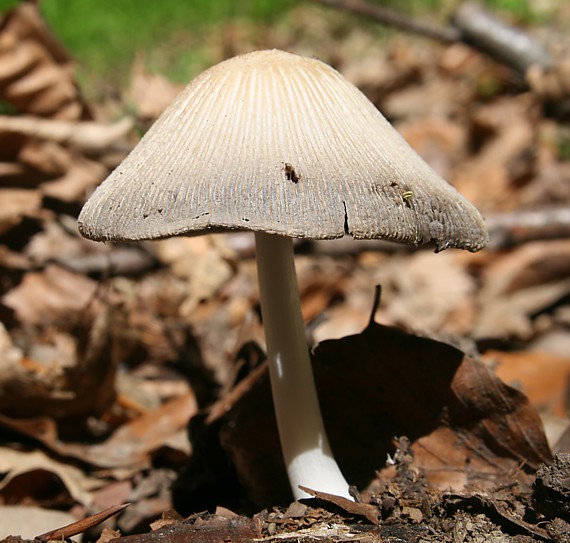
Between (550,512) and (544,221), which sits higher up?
(544,221)

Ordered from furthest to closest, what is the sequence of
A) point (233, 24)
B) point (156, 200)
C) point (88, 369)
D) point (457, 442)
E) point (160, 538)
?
point (233, 24) → point (88, 369) → point (457, 442) → point (160, 538) → point (156, 200)

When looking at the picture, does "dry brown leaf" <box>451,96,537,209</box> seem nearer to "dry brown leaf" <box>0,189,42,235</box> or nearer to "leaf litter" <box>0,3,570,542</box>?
"leaf litter" <box>0,3,570,542</box>

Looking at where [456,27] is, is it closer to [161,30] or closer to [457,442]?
[161,30]

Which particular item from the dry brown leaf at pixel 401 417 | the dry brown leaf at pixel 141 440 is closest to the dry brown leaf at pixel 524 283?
the dry brown leaf at pixel 141 440

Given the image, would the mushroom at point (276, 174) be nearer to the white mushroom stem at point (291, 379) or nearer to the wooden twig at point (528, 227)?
the white mushroom stem at point (291, 379)

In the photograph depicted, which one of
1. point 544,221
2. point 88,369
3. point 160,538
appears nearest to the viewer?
point 160,538

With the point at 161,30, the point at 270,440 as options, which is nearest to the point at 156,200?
the point at 270,440

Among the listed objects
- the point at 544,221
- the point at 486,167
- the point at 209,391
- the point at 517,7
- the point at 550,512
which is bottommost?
the point at 550,512
